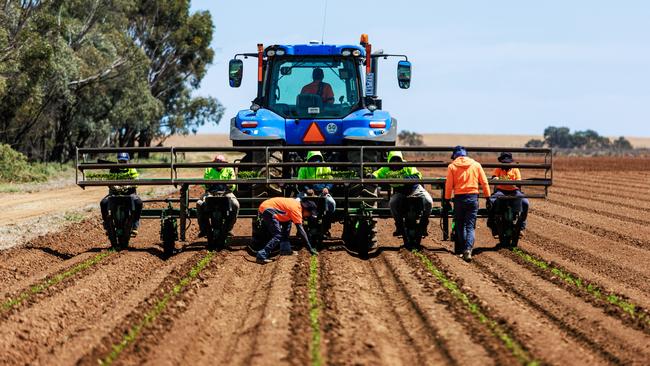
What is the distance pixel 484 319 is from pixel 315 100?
6654 mm

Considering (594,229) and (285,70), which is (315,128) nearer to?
(285,70)

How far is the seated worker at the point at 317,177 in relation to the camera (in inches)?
519

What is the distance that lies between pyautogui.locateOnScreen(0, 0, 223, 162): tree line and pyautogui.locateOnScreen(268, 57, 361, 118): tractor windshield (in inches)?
773

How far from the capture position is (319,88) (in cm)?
1438

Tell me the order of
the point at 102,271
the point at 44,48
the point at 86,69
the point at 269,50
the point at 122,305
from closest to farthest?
the point at 122,305, the point at 102,271, the point at 269,50, the point at 44,48, the point at 86,69

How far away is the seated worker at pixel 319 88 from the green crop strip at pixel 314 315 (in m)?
3.21

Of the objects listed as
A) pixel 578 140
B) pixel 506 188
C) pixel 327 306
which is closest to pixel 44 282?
pixel 327 306

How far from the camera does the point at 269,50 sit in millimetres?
14383

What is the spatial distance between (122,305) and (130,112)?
40698mm

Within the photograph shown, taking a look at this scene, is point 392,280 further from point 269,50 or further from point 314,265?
point 269,50

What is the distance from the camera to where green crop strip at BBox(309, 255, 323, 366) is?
6.92m

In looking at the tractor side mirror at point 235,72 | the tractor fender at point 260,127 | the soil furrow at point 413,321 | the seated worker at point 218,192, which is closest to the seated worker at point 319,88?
the tractor fender at point 260,127

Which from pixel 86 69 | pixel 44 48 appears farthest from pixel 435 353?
pixel 86 69

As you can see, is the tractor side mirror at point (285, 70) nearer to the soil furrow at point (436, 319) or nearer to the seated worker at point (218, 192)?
the seated worker at point (218, 192)
